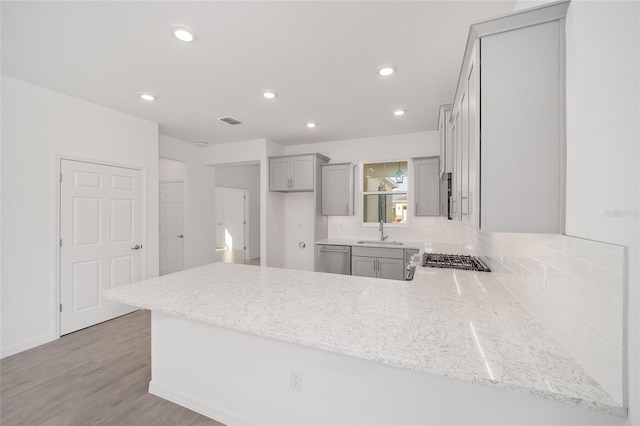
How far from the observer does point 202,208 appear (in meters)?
5.37

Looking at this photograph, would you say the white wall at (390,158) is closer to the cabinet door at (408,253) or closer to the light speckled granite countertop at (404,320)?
the cabinet door at (408,253)

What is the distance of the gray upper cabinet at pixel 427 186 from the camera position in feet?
13.4

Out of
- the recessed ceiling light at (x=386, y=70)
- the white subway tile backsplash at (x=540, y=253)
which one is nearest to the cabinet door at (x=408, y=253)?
the recessed ceiling light at (x=386, y=70)

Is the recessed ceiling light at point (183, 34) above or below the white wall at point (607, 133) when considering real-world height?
above

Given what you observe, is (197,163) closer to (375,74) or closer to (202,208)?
(202,208)

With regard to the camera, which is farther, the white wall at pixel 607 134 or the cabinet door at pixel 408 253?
the cabinet door at pixel 408 253

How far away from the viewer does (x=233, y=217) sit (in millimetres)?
8445

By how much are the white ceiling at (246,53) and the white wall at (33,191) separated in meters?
0.22

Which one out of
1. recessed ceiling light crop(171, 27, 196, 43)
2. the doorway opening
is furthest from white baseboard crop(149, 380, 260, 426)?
the doorway opening

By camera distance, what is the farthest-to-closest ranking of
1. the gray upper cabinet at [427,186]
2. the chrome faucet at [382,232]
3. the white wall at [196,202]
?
1. the white wall at [196,202]
2. the chrome faucet at [382,232]
3. the gray upper cabinet at [427,186]

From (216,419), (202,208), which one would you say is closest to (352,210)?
(202,208)

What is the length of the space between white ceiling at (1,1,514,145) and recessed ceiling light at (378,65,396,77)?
0.07 m

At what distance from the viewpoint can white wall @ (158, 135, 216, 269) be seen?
4.97 metres

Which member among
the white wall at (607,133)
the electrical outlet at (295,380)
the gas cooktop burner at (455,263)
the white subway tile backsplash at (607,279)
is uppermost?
the white wall at (607,133)
